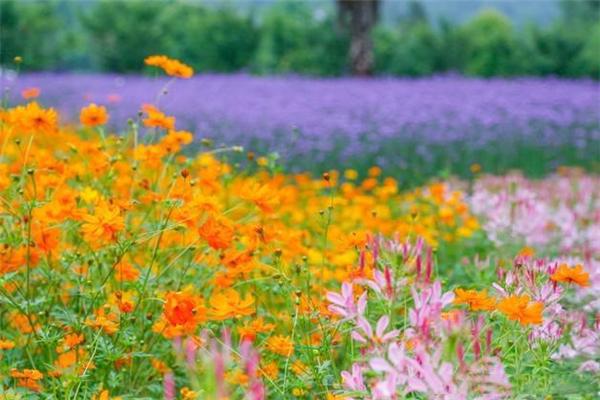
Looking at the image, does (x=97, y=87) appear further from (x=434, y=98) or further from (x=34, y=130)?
(x=34, y=130)

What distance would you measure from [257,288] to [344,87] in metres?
6.95

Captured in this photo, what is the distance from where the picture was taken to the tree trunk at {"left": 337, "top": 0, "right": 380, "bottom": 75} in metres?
11.8

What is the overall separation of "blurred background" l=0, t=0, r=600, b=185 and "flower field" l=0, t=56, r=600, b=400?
0.31m

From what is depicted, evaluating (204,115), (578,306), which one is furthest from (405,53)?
(578,306)

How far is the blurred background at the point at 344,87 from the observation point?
676 cm

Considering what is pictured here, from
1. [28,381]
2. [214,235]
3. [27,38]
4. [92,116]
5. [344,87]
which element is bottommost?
[27,38]

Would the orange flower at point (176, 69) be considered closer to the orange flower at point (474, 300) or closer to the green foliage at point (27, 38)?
the orange flower at point (474, 300)

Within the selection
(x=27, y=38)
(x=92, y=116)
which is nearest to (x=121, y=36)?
(x=27, y=38)

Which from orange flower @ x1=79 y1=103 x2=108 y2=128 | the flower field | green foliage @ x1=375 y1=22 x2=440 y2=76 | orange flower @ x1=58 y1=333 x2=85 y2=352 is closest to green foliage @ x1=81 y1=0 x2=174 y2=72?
green foliage @ x1=375 y1=22 x2=440 y2=76

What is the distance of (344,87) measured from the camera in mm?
9344

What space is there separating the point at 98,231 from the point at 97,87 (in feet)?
29.7

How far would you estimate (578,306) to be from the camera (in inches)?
112

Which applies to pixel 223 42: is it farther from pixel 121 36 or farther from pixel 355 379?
pixel 355 379

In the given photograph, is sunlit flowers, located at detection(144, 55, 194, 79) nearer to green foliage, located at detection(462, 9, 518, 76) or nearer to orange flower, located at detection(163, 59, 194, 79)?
orange flower, located at detection(163, 59, 194, 79)
